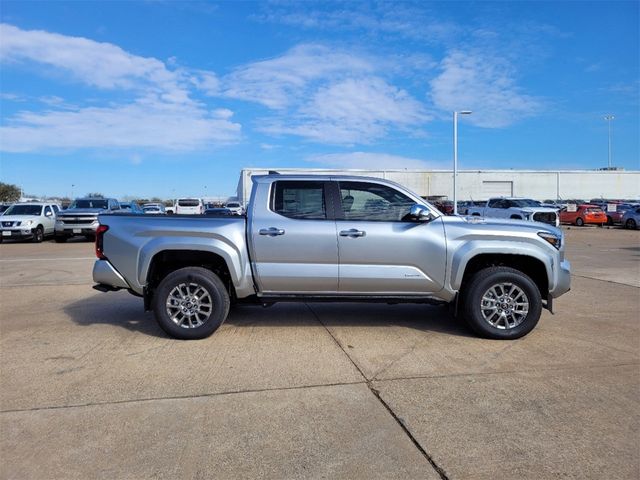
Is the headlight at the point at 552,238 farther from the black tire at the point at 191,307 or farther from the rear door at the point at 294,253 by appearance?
the black tire at the point at 191,307

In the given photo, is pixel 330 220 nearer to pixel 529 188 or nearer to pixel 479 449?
pixel 479 449


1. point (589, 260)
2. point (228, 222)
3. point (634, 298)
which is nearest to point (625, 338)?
point (634, 298)

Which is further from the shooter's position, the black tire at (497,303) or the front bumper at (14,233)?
the front bumper at (14,233)

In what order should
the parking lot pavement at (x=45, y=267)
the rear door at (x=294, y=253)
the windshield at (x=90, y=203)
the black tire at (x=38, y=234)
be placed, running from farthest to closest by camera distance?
the windshield at (x=90, y=203) → the black tire at (x=38, y=234) → the parking lot pavement at (x=45, y=267) → the rear door at (x=294, y=253)

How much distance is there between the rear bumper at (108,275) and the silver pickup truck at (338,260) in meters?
0.02

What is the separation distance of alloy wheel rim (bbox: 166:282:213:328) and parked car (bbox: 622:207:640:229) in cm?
3173

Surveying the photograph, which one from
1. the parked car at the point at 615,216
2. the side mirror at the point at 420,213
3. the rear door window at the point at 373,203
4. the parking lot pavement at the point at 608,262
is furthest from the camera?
the parked car at the point at 615,216

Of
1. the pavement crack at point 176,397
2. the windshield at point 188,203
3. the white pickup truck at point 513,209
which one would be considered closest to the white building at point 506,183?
the windshield at point 188,203

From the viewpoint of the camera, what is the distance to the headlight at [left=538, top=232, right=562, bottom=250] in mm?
5750

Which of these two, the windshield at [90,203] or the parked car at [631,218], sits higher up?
the windshield at [90,203]

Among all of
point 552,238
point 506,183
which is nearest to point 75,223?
point 552,238

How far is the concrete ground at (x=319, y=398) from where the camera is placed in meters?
3.13

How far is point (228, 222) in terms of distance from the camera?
5770mm

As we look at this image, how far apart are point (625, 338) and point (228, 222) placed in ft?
16.0
